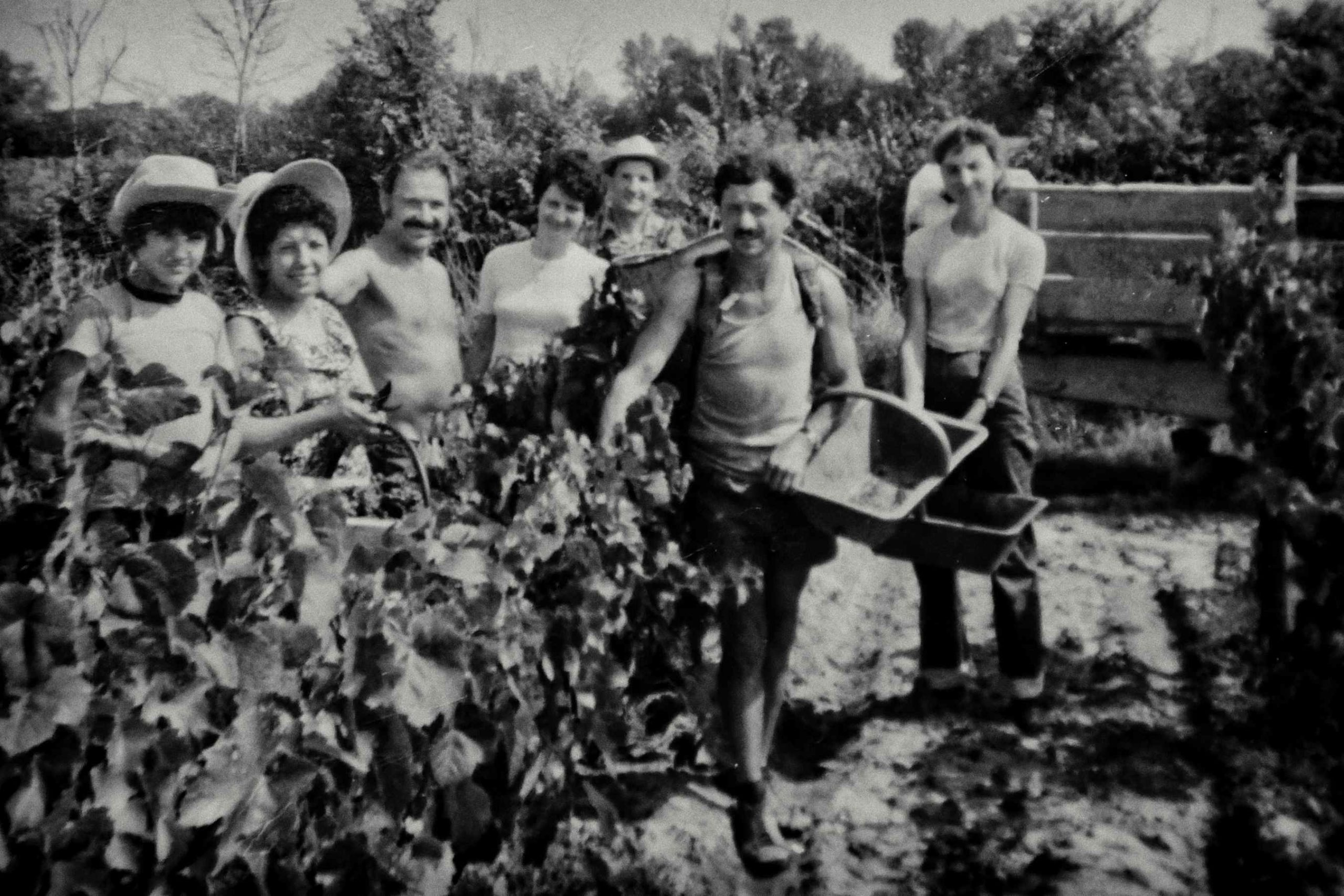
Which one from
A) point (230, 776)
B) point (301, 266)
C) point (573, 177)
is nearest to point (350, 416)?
point (230, 776)

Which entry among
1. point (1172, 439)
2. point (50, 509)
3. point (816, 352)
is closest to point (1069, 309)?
point (1172, 439)

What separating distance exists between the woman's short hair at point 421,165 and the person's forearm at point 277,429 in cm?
155

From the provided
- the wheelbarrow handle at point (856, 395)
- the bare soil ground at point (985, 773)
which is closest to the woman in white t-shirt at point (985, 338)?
the bare soil ground at point (985, 773)

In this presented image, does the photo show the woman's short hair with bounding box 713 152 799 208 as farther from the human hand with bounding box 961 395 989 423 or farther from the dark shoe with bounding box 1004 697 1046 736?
the dark shoe with bounding box 1004 697 1046 736

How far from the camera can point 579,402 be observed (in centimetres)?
298

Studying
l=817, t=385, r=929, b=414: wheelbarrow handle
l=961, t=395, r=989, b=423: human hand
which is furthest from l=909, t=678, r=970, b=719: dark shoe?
l=817, t=385, r=929, b=414: wheelbarrow handle

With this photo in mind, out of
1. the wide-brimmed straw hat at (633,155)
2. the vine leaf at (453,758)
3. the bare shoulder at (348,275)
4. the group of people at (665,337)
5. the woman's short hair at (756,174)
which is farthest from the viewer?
the wide-brimmed straw hat at (633,155)

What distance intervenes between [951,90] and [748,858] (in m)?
10.5

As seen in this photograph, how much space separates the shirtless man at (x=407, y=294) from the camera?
353 cm

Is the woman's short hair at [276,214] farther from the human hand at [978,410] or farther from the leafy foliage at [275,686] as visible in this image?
the human hand at [978,410]

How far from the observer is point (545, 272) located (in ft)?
12.4

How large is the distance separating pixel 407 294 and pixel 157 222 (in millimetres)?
1109

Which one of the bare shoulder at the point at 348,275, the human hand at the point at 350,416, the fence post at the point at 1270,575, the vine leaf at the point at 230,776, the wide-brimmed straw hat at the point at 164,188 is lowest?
Answer: the fence post at the point at 1270,575

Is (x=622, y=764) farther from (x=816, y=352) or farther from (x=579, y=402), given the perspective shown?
(x=816, y=352)
